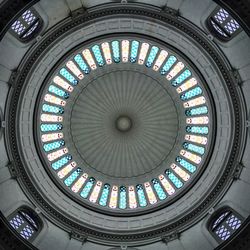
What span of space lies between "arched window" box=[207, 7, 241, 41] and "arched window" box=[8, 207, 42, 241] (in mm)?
15430

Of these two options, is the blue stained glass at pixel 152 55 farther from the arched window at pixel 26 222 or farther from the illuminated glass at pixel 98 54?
the arched window at pixel 26 222

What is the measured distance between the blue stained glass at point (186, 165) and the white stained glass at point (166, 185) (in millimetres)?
1708

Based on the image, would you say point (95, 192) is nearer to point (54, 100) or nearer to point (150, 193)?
point (150, 193)

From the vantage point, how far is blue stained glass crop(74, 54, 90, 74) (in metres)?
29.5

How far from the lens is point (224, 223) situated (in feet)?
78.4

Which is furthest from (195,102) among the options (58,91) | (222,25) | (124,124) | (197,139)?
(58,91)

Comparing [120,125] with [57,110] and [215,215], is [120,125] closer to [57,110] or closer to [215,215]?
[57,110]

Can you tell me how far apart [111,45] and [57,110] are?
6.29 m

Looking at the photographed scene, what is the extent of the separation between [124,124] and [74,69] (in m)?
6.26

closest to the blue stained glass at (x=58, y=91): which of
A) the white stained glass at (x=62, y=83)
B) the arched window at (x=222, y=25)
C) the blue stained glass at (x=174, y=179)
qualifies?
the white stained glass at (x=62, y=83)

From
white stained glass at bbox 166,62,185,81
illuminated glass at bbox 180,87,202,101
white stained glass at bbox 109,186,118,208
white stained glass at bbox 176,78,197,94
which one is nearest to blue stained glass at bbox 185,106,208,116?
illuminated glass at bbox 180,87,202,101

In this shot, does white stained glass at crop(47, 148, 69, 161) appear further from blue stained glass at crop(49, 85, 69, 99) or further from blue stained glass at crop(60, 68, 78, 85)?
blue stained glass at crop(60, 68, 78, 85)

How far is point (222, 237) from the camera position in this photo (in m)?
23.3

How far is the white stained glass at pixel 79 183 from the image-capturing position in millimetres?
29470
